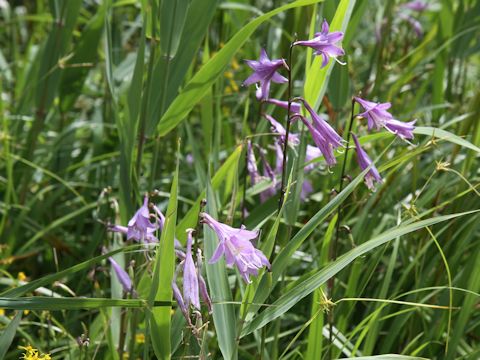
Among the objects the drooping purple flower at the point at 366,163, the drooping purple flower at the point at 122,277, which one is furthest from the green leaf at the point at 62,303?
the drooping purple flower at the point at 366,163

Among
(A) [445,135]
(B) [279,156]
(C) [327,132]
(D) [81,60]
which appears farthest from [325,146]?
(D) [81,60]

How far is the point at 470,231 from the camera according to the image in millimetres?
1772

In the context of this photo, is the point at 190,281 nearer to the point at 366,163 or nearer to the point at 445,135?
the point at 366,163

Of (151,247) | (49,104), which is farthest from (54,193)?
(151,247)

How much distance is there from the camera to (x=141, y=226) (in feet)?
4.85

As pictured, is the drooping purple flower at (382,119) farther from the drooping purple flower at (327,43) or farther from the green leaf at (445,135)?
the drooping purple flower at (327,43)

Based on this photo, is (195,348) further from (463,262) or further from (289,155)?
(463,262)

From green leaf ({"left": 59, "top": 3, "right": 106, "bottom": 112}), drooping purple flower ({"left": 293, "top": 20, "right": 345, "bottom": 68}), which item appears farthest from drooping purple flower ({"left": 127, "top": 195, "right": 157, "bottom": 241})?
green leaf ({"left": 59, "top": 3, "right": 106, "bottom": 112})

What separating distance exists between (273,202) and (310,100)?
1.31ft

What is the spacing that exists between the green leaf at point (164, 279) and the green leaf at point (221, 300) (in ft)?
0.25

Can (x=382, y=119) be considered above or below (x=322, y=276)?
above

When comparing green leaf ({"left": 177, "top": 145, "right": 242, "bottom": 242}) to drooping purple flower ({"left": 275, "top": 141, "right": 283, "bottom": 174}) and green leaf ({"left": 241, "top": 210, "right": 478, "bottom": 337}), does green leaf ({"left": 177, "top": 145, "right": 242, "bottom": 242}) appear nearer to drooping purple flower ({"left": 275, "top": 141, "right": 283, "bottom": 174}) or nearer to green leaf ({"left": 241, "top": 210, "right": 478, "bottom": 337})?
drooping purple flower ({"left": 275, "top": 141, "right": 283, "bottom": 174})

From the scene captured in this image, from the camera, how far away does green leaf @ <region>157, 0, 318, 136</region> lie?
164 centimetres

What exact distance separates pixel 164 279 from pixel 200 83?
56 cm
